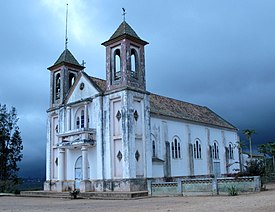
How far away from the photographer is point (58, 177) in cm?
3412

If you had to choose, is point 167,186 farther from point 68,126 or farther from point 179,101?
point 179,101

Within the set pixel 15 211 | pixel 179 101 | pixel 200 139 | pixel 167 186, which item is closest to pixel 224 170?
pixel 200 139

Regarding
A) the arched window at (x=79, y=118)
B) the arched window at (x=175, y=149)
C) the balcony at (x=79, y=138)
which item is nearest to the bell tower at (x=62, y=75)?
the arched window at (x=79, y=118)

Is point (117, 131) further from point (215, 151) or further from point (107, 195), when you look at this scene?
point (215, 151)

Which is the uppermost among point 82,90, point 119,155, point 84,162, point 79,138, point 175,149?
point 82,90

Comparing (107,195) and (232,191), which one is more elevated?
(232,191)

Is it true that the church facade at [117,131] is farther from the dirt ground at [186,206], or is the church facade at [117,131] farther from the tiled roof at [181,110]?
the dirt ground at [186,206]

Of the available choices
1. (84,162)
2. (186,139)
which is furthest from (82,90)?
(186,139)

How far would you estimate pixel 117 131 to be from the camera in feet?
97.6

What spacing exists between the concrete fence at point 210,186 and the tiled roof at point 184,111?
992 cm

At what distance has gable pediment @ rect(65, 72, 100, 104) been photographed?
106 ft

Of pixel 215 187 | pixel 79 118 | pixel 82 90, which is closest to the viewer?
pixel 215 187

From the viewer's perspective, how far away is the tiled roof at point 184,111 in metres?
37.3

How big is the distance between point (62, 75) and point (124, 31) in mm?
9168
